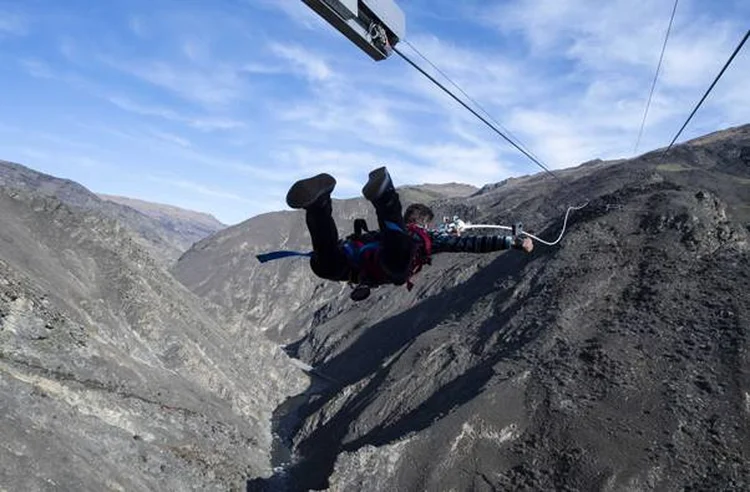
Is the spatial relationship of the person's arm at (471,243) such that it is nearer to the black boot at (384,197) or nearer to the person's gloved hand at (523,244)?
the person's gloved hand at (523,244)

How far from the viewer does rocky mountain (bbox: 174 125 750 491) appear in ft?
72.4

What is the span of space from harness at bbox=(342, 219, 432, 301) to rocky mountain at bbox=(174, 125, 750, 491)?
16.6m

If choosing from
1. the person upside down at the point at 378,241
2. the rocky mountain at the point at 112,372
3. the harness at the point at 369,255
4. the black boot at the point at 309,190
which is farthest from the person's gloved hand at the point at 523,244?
the rocky mountain at the point at 112,372

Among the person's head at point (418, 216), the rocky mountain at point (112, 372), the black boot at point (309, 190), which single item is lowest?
the rocky mountain at point (112, 372)

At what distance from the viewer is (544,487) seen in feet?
70.6

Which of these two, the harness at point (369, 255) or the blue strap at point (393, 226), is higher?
the blue strap at point (393, 226)

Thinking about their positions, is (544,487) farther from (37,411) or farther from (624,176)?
(624,176)

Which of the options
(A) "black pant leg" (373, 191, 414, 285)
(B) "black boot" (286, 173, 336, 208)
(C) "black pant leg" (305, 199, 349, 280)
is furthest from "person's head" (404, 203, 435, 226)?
(B) "black boot" (286, 173, 336, 208)

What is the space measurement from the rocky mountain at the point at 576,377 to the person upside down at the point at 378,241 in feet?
54.0

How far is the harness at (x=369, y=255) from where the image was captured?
310 inches

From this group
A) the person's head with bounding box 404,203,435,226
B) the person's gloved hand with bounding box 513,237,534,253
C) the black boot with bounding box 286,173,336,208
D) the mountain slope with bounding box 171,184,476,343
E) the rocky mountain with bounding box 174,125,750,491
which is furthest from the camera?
the mountain slope with bounding box 171,184,476,343

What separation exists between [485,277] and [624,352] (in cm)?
2124

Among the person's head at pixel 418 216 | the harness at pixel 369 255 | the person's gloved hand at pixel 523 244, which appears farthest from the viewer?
the person's head at pixel 418 216

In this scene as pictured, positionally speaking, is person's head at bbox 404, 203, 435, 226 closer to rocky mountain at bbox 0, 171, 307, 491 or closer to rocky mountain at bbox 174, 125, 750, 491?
rocky mountain at bbox 0, 171, 307, 491
